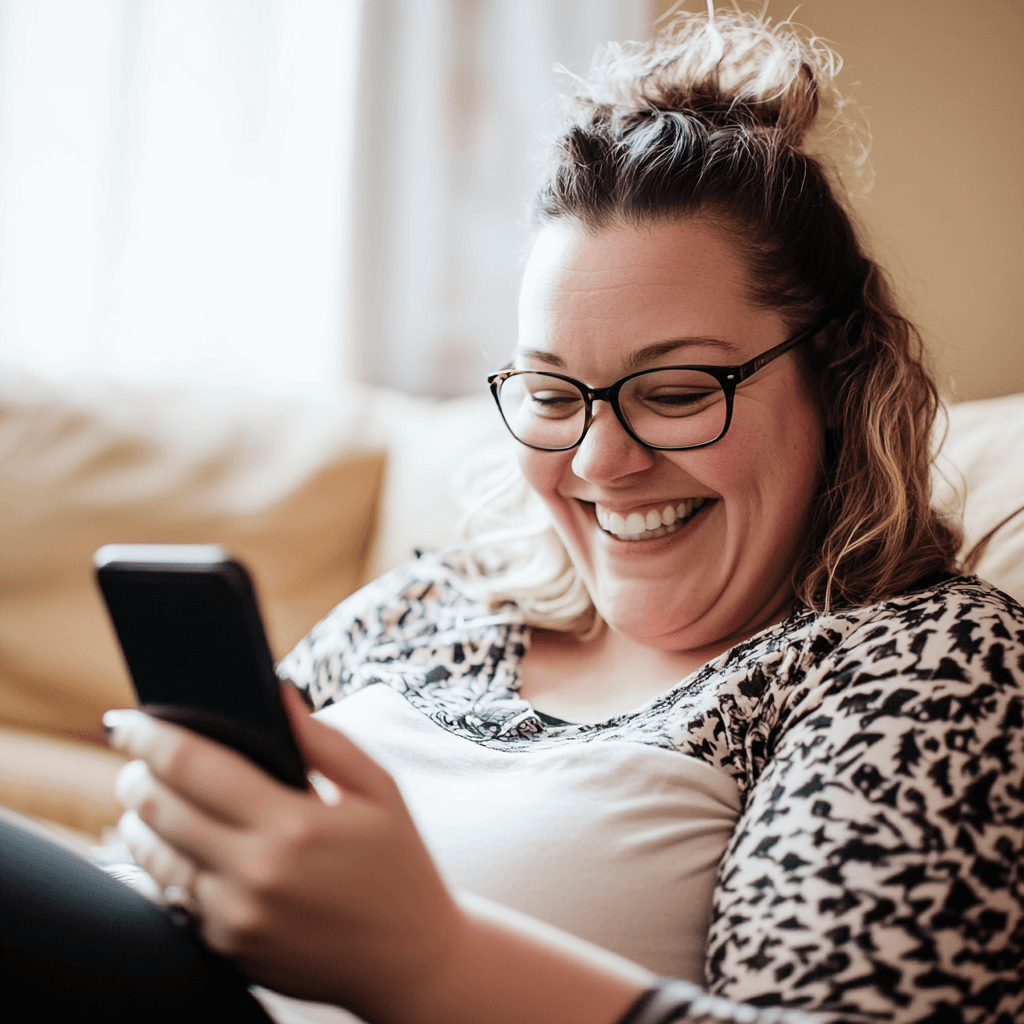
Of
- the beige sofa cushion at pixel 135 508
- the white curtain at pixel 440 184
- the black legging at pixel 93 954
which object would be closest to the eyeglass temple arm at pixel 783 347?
the black legging at pixel 93 954

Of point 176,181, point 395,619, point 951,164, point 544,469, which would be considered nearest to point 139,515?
point 395,619

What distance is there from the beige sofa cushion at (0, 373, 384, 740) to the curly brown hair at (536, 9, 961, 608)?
0.68m

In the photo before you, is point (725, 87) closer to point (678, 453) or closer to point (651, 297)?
point (651, 297)

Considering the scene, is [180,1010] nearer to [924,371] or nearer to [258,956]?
[258,956]

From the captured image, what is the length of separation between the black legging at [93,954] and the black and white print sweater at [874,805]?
33 centimetres

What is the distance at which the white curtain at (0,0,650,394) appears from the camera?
1.90 metres

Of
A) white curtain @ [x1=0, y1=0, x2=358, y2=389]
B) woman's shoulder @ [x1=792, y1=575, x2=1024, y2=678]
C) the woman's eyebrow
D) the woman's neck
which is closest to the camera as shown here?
woman's shoulder @ [x1=792, y1=575, x2=1024, y2=678]

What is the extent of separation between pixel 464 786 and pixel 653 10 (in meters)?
1.57

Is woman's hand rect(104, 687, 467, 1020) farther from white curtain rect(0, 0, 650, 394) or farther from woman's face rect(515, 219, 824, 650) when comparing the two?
white curtain rect(0, 0, 650, 394)

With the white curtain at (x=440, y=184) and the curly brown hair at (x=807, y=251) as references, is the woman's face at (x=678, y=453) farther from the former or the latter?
the white curtain at (x=440, y=184)

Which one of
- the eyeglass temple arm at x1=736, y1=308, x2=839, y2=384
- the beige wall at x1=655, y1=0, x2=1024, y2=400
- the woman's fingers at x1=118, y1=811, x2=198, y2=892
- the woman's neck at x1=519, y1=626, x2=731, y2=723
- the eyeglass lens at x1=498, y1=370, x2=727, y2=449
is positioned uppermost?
the beige wall at x1=655, y1=0, x2=1024, y2=400

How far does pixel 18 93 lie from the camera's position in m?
1.88

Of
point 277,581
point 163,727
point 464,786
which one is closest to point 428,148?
point 277,581

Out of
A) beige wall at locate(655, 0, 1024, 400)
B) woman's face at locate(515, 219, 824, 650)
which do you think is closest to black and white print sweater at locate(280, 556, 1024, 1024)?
woman's face at locate(515, 219, 824, 650)
